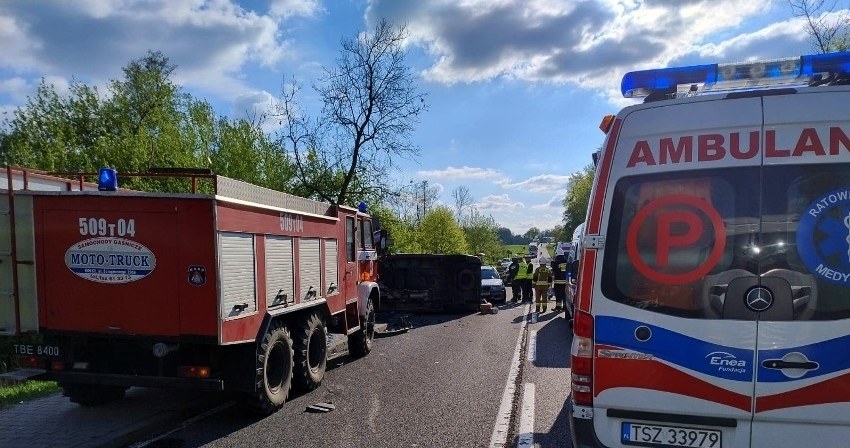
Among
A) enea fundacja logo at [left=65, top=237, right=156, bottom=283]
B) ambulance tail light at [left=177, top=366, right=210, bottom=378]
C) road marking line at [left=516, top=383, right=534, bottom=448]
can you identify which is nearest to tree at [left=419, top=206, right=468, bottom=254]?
road marking line at [left=516, top=383, right=534, bottom=448]

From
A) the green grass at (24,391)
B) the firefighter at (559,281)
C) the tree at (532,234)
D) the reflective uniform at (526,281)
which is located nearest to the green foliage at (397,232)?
the reflective uniform at (526,281)

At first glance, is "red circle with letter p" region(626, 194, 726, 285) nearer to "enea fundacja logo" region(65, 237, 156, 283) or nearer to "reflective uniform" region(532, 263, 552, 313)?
"enea fundacja logo" region(65, 237, 156, 283)

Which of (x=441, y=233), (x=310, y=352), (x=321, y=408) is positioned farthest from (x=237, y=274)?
(x=441, y=233)

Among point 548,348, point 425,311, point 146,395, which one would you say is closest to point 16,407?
point 146,395

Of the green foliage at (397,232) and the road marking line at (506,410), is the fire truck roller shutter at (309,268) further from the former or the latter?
the green foliage at (397,232)

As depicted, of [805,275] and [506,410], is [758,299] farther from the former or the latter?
[506,410]

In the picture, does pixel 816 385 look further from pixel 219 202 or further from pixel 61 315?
pixel 61 315

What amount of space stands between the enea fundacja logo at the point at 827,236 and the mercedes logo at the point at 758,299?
239mm

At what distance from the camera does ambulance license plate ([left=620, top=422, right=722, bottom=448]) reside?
2.92 m

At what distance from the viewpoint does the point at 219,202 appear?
5.39 m

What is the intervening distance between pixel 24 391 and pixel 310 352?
3432 mm

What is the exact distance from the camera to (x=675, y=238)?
9.93ft

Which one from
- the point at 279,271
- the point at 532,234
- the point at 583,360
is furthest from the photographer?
the point at 532,234

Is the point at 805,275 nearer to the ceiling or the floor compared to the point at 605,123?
nearer to the floor
